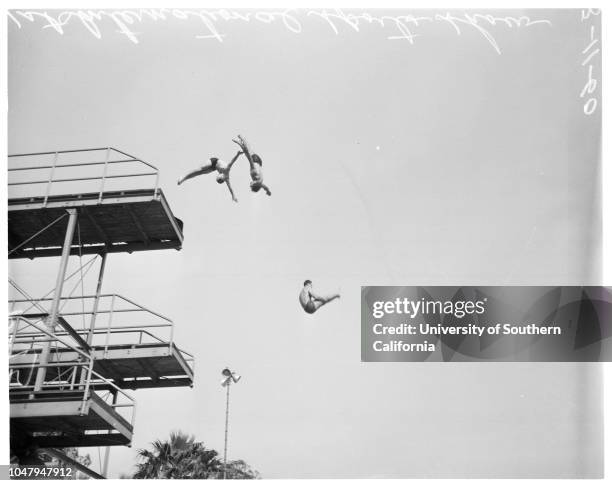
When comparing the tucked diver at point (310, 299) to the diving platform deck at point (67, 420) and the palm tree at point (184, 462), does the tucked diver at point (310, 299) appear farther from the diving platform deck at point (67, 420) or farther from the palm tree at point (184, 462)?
the diving platform deck at point (67, 420)

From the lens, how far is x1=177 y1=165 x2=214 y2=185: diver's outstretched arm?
1267cm

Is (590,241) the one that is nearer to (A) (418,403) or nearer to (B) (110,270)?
(A) (418,403)

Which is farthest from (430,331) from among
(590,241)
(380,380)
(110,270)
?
(110,270)

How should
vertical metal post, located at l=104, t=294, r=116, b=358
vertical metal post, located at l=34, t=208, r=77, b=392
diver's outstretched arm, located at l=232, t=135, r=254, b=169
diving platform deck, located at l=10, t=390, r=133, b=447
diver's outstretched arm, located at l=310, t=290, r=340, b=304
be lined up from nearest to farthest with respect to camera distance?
diver's outstretched arm, located at l=310, t=290, r=340, b=304, diving platform deck, located at l=10, t=390, r=133, b=447, diver's outstretched arm, located at l=232, t=135, r=254, b=169, vertical metal post, located at l=34, t=208, r=77, b=392, vertical metal post, located at l=104, t=294, r=116, b=358

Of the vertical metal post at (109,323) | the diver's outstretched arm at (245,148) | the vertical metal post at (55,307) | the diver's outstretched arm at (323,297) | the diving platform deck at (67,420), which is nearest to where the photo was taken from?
the diver's outstretched arm at (323,297)

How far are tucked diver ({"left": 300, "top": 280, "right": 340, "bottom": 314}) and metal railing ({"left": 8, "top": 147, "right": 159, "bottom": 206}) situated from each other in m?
3.19

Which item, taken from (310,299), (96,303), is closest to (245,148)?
(310,299)

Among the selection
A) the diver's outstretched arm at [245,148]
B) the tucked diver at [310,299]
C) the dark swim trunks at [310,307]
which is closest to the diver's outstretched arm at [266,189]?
the diver's outstretched arm at [245,148]

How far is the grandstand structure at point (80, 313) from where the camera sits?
12367mm

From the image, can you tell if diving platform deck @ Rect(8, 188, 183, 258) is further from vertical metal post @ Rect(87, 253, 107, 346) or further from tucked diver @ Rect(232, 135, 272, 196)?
tucked diver @ Rect(232, 135, 272, 196)

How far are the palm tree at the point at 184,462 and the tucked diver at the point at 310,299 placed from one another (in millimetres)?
2519

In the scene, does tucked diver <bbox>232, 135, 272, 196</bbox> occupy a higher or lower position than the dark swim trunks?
higher

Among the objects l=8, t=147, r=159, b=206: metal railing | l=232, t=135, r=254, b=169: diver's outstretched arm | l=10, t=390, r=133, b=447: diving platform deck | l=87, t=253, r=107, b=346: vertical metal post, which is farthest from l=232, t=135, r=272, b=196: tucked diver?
A: l=10, t=390, r=133, b=447: diving platform deck
